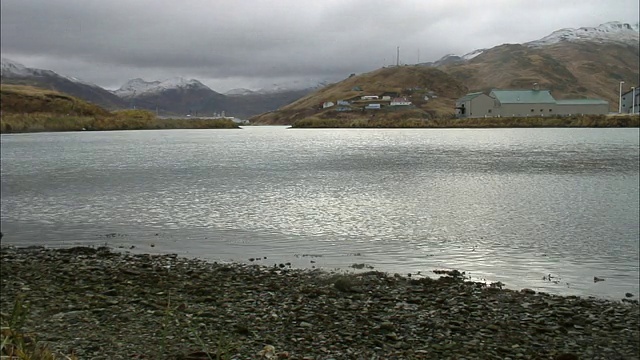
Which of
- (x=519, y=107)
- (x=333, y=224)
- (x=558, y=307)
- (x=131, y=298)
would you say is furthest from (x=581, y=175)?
(x=519, y=107)

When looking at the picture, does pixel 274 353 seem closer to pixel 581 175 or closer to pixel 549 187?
pixel 549 187

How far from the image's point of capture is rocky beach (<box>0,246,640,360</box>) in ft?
33.8

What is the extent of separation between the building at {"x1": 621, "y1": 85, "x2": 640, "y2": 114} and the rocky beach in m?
198

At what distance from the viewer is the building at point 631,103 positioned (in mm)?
182750

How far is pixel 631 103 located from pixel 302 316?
21273 cm

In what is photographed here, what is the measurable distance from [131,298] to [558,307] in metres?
10.7

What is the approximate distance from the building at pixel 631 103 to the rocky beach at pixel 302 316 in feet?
649

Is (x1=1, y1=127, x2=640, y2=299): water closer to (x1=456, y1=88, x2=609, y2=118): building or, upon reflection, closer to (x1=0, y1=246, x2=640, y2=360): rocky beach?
(x1=0, y1=246, x2=640, y2=360): rocky beach

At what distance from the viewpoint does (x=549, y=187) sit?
139 feet

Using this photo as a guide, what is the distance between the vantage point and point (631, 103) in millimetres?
191125

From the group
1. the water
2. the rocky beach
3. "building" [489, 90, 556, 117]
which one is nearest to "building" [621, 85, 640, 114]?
"building" [489, 90, 556, 117]

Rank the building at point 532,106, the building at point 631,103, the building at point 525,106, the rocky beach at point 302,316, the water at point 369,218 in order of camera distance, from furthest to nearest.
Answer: the building at point 525,106
the building at point 532,106
the building at point 631,103
the water at point 369,218
the rocky beach at point 302,316

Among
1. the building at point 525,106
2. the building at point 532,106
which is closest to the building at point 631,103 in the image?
the building at point 532,106

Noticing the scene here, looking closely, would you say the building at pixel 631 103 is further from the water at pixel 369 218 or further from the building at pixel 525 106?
the water at pixel 369 218
